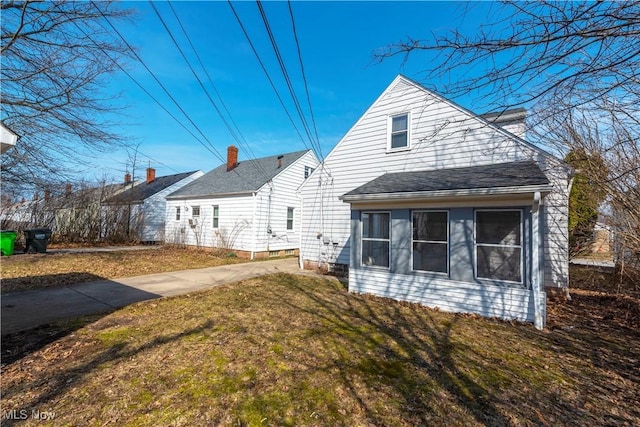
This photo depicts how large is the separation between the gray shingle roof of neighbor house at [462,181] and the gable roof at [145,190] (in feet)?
63.3

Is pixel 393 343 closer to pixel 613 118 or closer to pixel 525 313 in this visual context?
pixel 525 313

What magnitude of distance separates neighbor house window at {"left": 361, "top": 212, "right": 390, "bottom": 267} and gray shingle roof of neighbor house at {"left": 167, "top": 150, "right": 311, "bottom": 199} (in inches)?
354

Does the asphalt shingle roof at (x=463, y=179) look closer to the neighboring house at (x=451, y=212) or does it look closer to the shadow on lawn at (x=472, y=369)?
the neighboring house at (x=451, y=212)

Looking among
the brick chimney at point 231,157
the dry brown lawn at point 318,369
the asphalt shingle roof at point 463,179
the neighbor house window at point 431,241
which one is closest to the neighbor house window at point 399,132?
the asphalt shingle roof at point 463,179

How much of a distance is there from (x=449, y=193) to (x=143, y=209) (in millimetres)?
22670

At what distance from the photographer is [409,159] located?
9156 millimetres

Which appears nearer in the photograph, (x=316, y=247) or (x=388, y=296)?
(x=388, y=296)

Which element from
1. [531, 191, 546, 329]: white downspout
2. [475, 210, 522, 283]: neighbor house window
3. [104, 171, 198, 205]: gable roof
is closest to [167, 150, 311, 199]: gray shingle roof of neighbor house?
[104, 171, 198, 205]: gable roof

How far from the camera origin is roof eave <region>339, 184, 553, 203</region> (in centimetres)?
532

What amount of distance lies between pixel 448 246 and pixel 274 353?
4.63 metres

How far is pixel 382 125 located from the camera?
967cm

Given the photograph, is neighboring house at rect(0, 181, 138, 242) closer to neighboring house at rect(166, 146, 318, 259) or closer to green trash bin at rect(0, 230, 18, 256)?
green trash bin at rect(0, 230, 18, 256)

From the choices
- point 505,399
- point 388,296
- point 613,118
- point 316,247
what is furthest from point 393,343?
point 316,247

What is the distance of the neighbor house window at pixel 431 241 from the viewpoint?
6703 mm
